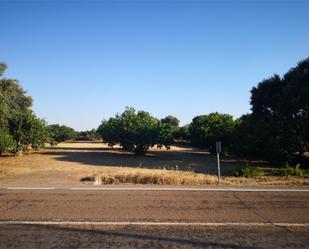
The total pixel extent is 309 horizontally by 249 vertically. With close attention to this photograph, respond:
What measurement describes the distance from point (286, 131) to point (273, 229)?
25.3 metres

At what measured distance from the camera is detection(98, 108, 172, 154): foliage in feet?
143

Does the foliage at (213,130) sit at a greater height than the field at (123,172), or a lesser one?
greater

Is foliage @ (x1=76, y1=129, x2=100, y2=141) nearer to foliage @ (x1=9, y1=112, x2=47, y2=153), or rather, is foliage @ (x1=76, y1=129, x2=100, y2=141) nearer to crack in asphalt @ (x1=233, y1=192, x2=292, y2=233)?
foliage @ (x1=9, y1=112, x2=47, y2=153)

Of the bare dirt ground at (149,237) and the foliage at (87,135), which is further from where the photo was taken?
the foliage at (87,135)

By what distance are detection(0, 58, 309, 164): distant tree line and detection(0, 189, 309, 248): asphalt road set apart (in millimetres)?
19709

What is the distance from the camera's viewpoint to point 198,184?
14.2 meters

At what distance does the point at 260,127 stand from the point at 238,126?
28.7 feet

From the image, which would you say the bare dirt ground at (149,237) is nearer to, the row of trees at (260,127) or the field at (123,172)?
the field at (123,172)

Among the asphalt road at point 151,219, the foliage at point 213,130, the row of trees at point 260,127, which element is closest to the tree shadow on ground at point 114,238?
the asphalt road at point 151,219

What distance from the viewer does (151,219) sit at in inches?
315

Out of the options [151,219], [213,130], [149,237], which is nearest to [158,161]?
[213,130]

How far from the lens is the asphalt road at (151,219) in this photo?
6.41 m

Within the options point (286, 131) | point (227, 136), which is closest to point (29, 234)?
point (286, 131)

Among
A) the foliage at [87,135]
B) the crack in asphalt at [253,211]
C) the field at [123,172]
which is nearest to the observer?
the crack in asphalt at [253,211]
